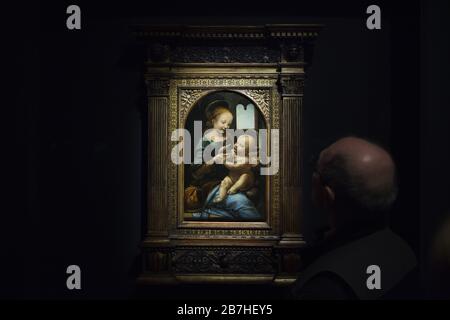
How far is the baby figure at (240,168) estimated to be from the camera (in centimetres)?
553

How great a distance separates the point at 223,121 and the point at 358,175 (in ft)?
10.9

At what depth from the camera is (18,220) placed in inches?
215

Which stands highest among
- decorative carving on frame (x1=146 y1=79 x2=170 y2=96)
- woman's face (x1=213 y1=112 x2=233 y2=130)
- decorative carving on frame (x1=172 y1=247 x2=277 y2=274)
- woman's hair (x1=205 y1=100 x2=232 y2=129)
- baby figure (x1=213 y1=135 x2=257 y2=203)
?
decorative carving on frame (x1=146 y1=79 x2=170 y2=96)

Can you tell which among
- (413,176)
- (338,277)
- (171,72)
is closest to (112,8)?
(171,72)

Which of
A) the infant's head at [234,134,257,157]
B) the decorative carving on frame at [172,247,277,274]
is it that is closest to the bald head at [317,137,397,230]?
the infant's head at [234,134,257,157]

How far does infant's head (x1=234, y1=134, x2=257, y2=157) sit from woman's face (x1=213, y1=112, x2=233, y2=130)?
175mm

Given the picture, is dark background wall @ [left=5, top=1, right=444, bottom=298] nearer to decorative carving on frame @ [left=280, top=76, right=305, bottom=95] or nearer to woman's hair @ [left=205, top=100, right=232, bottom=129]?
decorative carving on frame @ [left=280, top=76, right=305, bottom=95]

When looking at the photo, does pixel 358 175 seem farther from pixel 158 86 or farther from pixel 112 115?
pixel 112 115

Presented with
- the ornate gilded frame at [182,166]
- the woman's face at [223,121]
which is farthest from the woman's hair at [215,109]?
the ornate gilded frame at [182,166]

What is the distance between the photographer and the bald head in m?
2.29

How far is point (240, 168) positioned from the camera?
18.2 feet

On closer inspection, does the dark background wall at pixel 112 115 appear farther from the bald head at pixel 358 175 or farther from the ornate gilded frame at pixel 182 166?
the bald head at pixel 358 175

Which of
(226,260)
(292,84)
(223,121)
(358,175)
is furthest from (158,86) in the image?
(358,175)

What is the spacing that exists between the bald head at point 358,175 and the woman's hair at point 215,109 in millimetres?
3272
